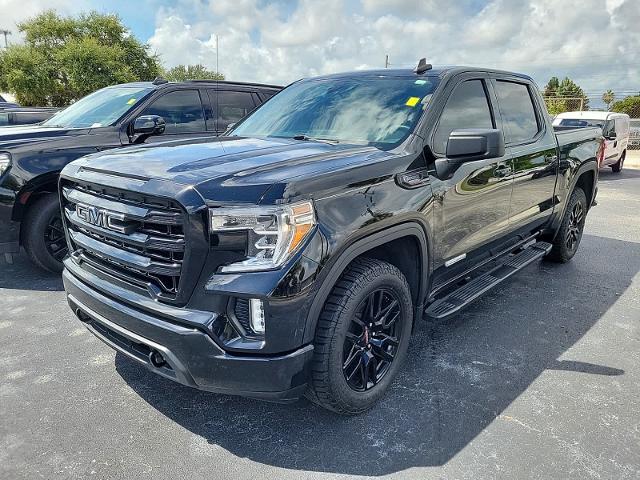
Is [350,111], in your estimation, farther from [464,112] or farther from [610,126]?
[610,126]

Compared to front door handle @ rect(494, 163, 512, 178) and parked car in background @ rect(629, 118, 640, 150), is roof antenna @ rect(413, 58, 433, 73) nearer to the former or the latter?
front door handle @ rect(494, 163, 512, 178)

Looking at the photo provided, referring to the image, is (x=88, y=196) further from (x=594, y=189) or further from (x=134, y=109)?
(x=594, y=189)

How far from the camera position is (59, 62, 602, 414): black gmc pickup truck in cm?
214

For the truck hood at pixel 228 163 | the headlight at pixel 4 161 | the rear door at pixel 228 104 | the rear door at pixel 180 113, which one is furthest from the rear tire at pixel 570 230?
the headlight at pixel 4 161

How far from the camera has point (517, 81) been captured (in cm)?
435

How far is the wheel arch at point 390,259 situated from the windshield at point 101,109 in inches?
148

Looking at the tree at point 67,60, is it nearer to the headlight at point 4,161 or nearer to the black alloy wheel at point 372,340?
the headlight at point 4,161

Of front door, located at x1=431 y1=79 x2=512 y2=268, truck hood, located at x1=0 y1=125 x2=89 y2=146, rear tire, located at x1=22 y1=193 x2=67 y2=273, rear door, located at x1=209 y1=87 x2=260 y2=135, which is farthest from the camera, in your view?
rear door, located at x1=209 y1=87 x2=260 y2=135

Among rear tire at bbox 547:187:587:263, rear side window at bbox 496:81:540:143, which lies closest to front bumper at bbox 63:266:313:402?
rear side window at bbox 496:81:540:143

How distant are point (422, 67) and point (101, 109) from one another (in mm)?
3793

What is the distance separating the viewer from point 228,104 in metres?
6.27

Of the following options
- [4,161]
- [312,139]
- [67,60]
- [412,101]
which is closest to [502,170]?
[412,101]

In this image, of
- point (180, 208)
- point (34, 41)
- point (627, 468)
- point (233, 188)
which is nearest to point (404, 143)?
point (233, 188)

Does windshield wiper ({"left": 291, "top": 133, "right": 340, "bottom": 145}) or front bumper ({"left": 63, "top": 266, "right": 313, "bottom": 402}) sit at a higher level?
windshield wiper ({"left": 291, "top": 133, "right": 340, "bottom": 145})
